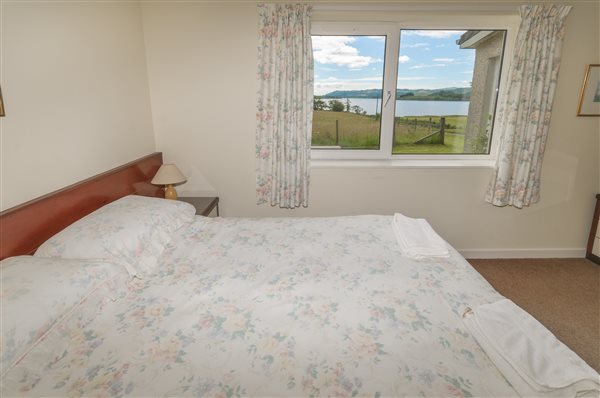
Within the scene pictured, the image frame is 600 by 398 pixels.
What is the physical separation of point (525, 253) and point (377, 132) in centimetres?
190

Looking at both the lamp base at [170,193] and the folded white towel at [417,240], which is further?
the lamp base at [170,193]

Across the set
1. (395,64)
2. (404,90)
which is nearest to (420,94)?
(404,90)

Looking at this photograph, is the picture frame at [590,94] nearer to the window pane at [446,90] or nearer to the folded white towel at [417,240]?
the window pane at [446,90]

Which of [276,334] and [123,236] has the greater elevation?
[123,236]

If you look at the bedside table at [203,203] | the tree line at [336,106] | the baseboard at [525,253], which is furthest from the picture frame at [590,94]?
the bedside table at [203,203]

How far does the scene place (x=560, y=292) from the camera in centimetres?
273

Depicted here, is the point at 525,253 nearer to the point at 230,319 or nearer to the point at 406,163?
the point at 406,163

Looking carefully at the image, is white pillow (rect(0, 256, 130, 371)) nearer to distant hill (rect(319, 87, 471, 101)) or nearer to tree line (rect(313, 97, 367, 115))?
tree line (rect(313, 97, 367, 115))

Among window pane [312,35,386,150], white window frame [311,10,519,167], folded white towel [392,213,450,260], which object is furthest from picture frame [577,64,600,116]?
folded white towel [392,213,450,260]

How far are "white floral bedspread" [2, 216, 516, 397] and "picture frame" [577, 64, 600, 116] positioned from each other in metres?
2.35

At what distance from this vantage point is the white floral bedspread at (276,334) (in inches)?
39.7

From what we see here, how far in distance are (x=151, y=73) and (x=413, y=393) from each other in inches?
117

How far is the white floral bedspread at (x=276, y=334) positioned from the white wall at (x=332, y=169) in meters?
1.36

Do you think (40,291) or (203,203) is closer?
(40,291)
